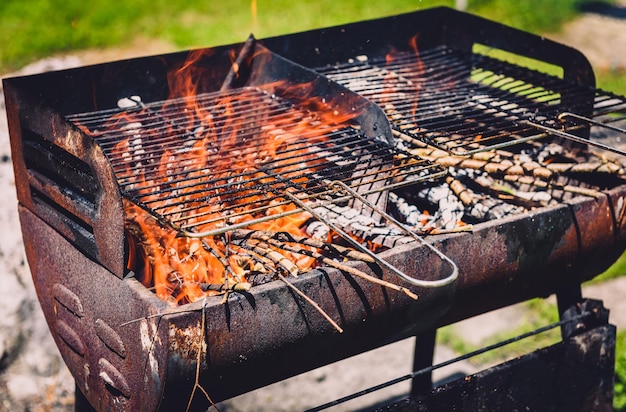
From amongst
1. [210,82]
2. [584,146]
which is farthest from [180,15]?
[584,146]

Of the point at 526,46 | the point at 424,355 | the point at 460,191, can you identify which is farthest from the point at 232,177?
the point at 526,46

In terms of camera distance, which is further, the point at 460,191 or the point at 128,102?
the point at 128,102

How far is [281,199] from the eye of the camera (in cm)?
258

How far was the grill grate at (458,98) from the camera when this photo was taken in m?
3.09

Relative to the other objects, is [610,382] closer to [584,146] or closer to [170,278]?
[584,146]

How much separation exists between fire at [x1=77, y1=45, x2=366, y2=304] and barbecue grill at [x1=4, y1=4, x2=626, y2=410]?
14 mm

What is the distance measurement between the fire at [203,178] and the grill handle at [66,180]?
112 millimetres

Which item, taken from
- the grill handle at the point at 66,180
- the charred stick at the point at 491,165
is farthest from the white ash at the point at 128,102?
the charred stick at the point at 491,165

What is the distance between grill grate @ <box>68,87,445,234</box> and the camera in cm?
267

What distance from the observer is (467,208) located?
312cm

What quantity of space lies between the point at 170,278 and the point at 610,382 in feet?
6.77

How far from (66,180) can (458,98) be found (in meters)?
1.84

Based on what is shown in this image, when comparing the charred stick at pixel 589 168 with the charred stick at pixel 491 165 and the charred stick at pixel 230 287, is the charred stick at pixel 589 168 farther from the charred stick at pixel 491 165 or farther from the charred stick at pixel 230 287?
the charred stick at pixel 230 287

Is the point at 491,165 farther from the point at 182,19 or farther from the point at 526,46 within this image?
the point at 182,19
